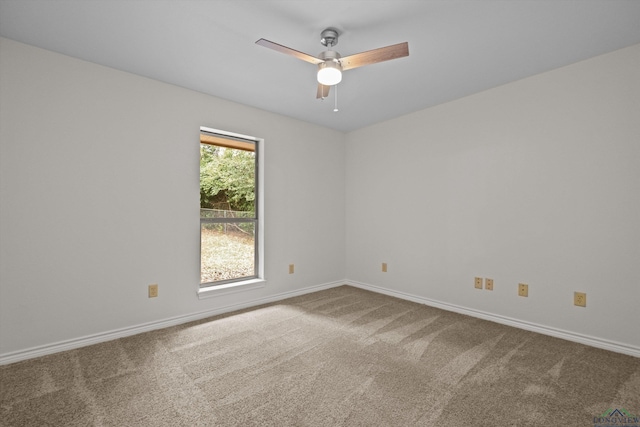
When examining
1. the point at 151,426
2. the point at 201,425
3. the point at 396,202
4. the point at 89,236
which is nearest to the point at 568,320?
the point at 396,202

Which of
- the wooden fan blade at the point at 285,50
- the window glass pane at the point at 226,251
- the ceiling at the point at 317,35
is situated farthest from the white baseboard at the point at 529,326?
the wooden fan blade at the point at 285,50

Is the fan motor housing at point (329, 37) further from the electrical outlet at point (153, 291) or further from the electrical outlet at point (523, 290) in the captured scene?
the electrical outlet at point (523, 290)

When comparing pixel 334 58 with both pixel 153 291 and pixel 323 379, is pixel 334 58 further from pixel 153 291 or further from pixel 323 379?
pixel 153 291

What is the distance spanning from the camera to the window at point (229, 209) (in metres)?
3.20

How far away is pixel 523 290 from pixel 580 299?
398mm

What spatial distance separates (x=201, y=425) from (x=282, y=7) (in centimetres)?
234

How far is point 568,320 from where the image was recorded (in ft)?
8.13

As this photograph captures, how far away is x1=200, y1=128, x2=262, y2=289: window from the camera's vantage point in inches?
126

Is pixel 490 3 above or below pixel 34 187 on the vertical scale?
above

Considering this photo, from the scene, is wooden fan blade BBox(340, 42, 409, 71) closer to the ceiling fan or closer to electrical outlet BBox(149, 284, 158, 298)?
the ceiling fan

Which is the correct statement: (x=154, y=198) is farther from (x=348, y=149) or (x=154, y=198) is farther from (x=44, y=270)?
(x=348, y=149)

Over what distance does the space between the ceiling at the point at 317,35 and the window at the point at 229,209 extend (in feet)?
2.50

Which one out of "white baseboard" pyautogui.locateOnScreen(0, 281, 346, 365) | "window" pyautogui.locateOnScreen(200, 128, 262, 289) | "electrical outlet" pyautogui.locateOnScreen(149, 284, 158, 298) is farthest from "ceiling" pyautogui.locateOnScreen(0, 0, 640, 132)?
"white baseboard" pyautogui.locateOnScreen(0, 281, 346, 365)

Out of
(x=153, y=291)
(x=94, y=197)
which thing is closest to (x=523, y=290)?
(x=153, y=291)
